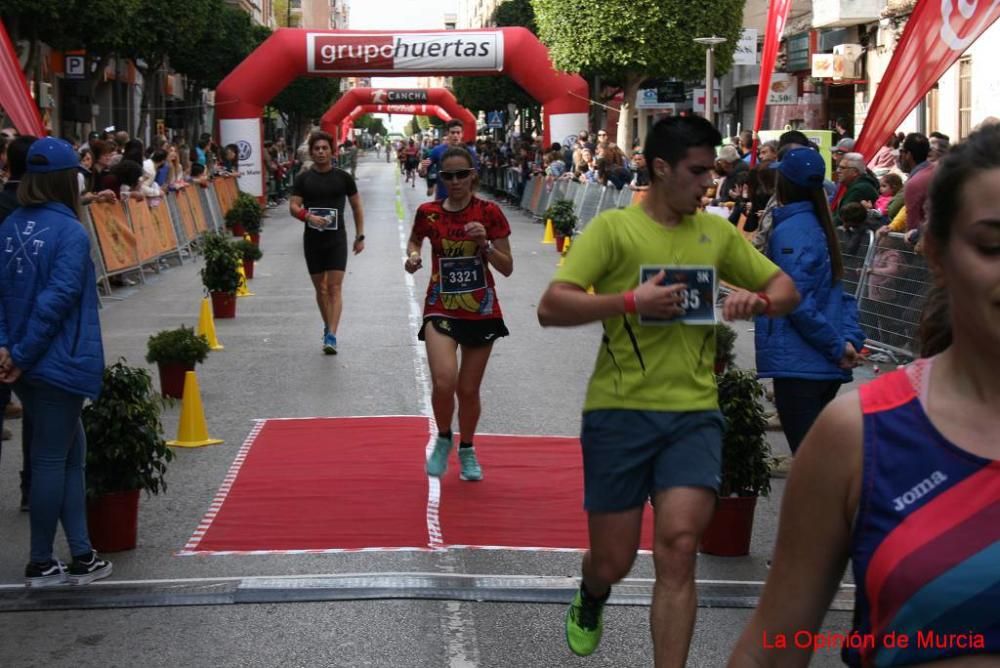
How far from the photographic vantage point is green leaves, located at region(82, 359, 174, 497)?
6855 millimetres

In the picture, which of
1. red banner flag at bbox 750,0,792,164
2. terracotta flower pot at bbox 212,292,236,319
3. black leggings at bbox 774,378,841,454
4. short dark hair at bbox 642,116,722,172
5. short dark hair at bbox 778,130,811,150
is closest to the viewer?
short dark hair at bbox 642,116,722,172

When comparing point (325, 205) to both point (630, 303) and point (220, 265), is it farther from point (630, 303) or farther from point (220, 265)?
point (630, 303)

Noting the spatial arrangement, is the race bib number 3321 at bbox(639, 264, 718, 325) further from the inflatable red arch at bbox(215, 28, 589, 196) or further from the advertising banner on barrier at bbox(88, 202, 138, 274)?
the inflatable red arch at bbox(215, 28, 589, 196)

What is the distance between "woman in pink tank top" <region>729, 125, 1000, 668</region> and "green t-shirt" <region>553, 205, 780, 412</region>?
2.69 meters

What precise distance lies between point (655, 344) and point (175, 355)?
6.81 m

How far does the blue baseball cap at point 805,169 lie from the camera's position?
6.38m

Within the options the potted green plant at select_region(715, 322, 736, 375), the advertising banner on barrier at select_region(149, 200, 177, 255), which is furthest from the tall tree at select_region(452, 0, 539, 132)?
the potted green plant at select_region(715, 322, 736, 375)

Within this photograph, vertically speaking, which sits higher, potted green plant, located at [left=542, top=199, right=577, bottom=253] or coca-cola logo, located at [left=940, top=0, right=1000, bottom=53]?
coca-cola logo, located at [left=940, top=0, right=1000, bottom=53]

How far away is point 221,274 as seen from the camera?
1636 centimetres

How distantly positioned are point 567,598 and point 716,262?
182cm

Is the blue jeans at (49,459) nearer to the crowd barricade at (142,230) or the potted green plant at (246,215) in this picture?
the crowd barricade at (142,230)

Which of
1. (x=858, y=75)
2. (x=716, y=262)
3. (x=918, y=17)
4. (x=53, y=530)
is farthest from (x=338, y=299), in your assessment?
(x=858, y=75)

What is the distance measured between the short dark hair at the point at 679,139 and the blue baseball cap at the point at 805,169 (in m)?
1.49

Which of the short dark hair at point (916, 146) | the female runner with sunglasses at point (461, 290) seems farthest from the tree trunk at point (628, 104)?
the female runner with sunglasses at point (461, 290)
